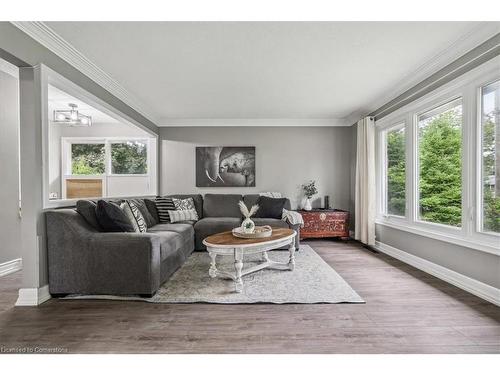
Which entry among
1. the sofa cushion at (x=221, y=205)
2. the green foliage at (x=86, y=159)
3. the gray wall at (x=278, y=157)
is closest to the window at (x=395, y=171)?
the gray wall at (x=278, y=157)

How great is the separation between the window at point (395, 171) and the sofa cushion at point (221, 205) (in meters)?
2.65

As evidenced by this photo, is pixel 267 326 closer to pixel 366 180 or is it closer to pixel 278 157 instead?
pixel 366 180

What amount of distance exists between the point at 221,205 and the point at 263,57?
304 cm

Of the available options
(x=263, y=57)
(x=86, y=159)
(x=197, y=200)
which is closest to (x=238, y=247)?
(x=263, y=57)

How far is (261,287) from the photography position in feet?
9.30

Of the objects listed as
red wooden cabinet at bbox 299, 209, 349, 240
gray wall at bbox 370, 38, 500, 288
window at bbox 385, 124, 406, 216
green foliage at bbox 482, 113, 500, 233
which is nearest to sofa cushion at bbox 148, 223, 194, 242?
red wooden cabinet at bbox 299, 209, 349, 240

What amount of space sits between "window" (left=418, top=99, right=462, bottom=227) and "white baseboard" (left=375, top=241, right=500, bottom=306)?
1.74 feet

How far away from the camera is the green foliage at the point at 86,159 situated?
6.04 metres

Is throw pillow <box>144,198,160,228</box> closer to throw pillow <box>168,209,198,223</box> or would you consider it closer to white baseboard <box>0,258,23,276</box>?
throw pillow <box>168,209,198,223</box>

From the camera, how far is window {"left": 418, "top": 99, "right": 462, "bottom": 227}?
10.2 ft

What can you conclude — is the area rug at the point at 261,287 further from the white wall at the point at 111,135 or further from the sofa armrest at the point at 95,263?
the white wall at the point at 111,135

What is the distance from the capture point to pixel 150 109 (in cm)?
504

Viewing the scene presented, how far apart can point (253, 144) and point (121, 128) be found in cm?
294

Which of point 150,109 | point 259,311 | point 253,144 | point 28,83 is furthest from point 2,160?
point 253,144
